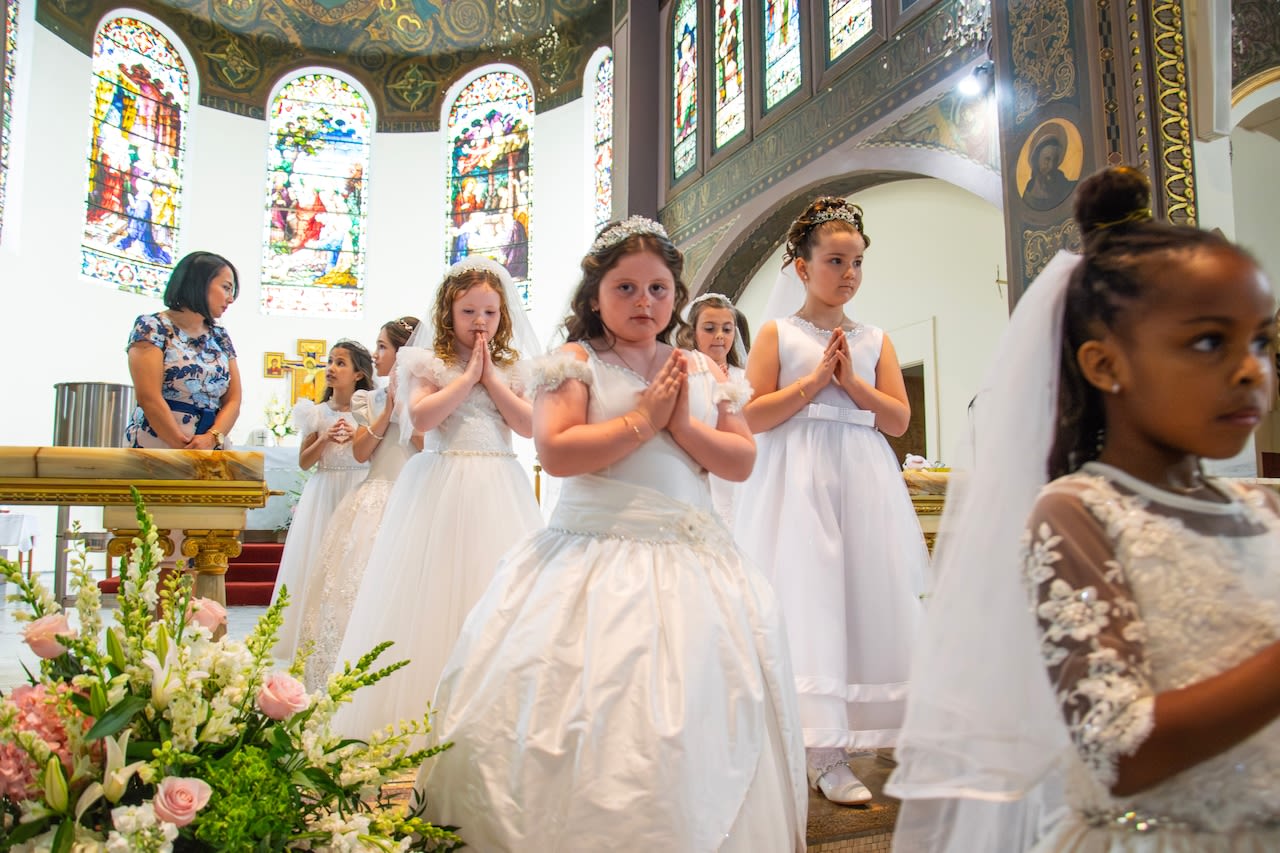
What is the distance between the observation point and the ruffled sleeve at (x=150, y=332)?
3.47 metres

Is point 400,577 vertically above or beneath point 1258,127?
beneath

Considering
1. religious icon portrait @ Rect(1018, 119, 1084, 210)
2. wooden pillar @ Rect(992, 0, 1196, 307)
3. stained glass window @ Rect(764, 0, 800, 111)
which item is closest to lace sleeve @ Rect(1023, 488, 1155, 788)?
wooden pillar @ Rect(992, 0, 1196, 307)

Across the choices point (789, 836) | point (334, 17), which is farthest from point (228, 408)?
point (334, 17)

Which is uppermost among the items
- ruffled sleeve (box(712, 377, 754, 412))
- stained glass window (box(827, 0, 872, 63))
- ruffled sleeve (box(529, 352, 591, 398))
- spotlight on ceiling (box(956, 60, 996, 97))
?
stained glass window (box(827, 0, 872, 63))

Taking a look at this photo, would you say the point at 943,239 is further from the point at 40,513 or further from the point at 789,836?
the point at 40,513

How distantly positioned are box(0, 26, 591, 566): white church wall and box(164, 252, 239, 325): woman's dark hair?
7.53 metres

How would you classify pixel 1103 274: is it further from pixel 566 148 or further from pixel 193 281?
pixel 566 148

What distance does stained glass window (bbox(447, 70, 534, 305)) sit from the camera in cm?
1516

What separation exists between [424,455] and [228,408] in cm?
106

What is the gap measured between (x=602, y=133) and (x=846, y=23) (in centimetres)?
615

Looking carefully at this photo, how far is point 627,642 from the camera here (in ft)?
6.05

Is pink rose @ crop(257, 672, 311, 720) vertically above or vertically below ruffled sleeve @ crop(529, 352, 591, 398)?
below

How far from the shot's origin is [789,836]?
1871mm

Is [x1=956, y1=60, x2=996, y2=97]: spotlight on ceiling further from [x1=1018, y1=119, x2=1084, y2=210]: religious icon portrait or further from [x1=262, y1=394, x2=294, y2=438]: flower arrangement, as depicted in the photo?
[x1=262, y1=394, x2=294, y2=438]: flower arrangement
